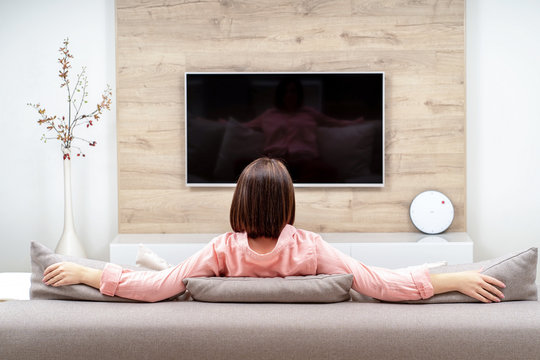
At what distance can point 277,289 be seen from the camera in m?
1.37

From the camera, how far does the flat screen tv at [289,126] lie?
379cm

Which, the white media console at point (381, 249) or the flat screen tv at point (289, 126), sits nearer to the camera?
the white media console at point (381, 249)

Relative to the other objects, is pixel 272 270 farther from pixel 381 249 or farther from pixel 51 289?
pixel 381 249

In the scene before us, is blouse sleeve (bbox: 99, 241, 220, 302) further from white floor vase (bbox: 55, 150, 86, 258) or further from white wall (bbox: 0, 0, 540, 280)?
white wall (bbox: 0, 0, 540, 280)

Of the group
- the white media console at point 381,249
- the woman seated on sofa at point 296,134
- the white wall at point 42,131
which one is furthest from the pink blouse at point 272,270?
the white wall at point 42,131

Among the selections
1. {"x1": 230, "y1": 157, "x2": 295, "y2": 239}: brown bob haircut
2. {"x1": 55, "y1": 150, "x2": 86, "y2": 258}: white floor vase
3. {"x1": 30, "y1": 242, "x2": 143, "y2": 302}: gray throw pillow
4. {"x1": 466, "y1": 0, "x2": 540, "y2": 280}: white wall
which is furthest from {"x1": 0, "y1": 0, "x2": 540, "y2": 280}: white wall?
{"x1": 230, "y1": 157, "x2": 295, "y2": 239}: brown bob haircut

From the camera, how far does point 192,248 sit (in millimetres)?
3568

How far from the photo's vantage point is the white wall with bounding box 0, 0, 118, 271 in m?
3.88

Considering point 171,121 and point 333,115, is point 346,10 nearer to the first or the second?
point 333,115

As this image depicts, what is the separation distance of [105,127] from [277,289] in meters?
2.85

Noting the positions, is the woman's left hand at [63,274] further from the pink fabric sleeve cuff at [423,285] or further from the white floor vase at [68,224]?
the white floor vase at [68,224]

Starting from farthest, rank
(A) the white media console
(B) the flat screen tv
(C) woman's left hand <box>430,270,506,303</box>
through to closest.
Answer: (B) the flat screen tv, (A) the white media console, (C) woman's left hand <box>430,270,506,303</box>

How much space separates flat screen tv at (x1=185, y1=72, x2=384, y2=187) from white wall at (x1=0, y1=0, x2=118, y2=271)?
62 centimetres

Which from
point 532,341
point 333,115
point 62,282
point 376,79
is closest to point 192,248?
point 333,115
